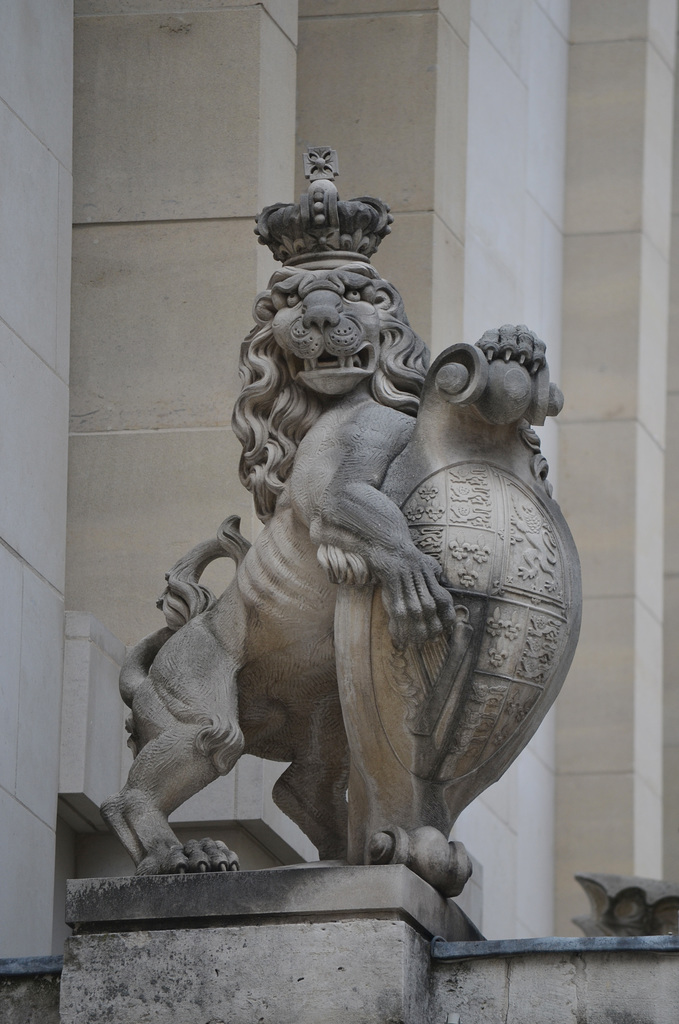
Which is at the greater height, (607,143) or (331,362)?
(607,143)

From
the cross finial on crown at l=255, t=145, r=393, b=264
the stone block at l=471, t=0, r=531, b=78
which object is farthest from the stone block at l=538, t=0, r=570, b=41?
the cross finial on crown at l=255, t=145, r=393, b=264

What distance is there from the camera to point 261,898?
7.73m

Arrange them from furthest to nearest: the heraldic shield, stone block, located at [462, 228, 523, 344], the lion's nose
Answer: stone block, located at [462, 228, 523, 344] → the lion's nose → the heraldic shield

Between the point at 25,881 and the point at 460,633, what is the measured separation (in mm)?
3430

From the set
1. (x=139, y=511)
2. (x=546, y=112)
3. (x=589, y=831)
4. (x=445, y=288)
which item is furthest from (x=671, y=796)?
(x=139, y=511)

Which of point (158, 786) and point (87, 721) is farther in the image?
point (87, 721)

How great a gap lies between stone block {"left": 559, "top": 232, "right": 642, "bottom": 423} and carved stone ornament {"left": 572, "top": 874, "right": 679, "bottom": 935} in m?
4.94

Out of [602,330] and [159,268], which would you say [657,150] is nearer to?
[602,330]

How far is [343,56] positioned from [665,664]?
24.4 ft

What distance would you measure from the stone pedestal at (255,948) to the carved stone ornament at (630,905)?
8.01 m

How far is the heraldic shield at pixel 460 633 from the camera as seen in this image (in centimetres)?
793

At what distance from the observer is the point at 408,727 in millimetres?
7984

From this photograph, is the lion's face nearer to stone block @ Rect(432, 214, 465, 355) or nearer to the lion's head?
the lion's head

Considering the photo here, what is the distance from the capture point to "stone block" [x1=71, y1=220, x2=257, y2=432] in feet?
40.6
